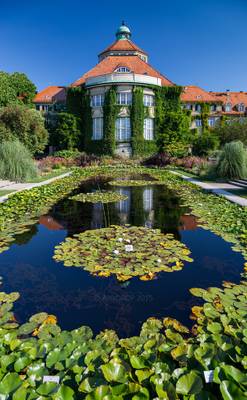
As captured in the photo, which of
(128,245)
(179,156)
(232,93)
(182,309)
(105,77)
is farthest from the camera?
(232,93)

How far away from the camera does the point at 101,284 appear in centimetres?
404

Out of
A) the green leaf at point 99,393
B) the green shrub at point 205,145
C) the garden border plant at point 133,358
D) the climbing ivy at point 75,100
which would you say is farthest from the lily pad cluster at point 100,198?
the climbing ivy at point 75,100

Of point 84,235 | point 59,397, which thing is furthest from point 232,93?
point 59,397

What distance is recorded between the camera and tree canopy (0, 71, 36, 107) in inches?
1679

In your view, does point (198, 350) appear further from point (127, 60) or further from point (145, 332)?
point (127, 60)

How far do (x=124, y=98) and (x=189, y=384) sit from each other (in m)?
36.5

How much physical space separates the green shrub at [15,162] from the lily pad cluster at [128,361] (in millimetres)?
12187

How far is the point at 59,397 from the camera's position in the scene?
5.93 ft

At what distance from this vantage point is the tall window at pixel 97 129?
1433 inches

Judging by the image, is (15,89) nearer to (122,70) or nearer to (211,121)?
→ (122,70)

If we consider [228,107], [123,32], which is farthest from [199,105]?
[123,32]

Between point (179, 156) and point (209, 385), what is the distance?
30933 millimetres

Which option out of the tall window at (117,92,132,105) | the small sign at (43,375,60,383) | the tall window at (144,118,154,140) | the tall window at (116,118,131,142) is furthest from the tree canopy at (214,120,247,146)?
the small sign at (43,375,60,383)

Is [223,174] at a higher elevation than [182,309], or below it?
higher
